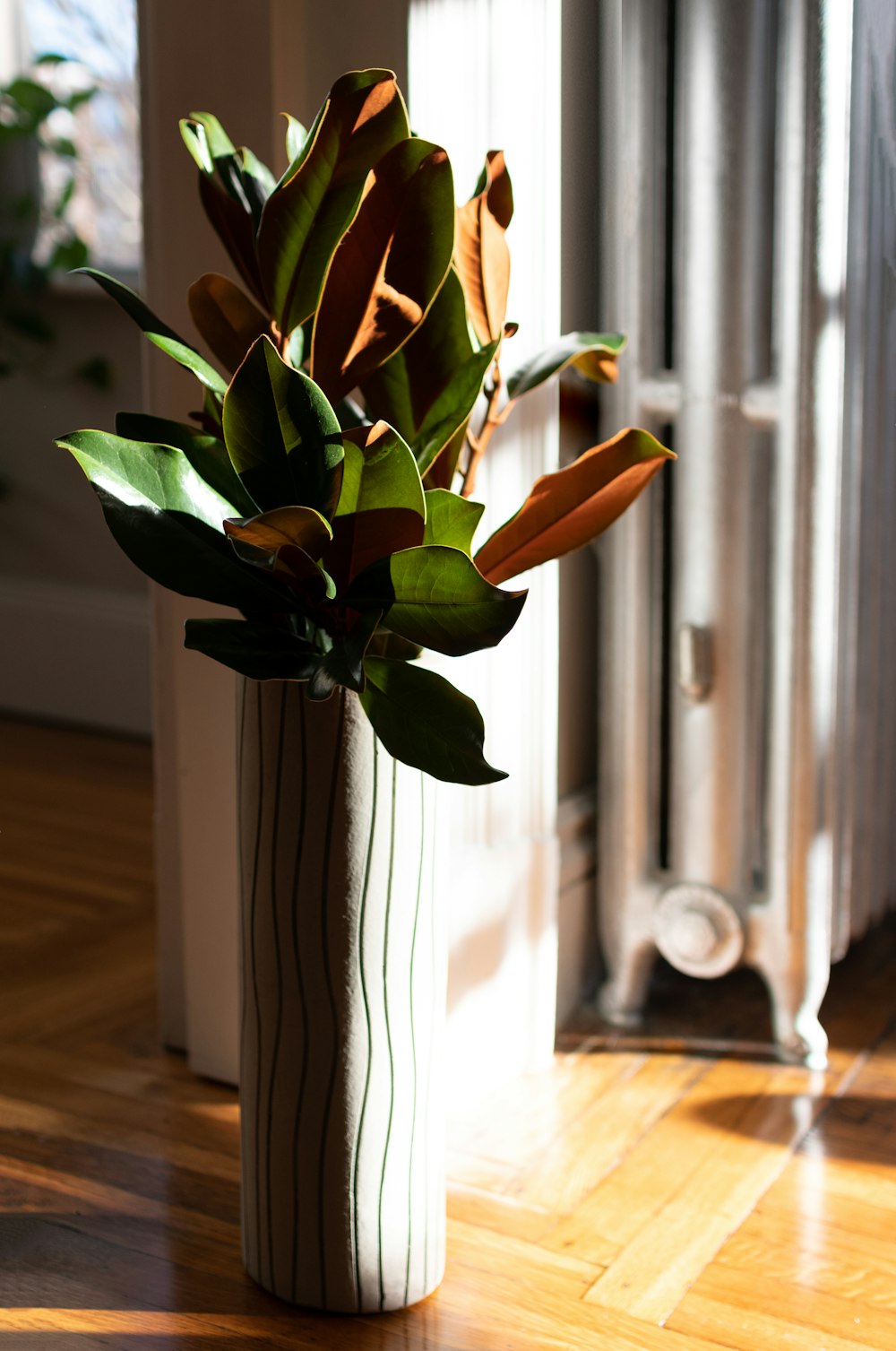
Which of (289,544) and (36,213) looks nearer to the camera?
(289,544)

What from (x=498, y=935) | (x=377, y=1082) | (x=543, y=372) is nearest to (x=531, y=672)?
(x=498, y=935)

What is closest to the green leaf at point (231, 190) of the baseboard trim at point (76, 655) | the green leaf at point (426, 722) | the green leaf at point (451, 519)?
the green leaf at point (451, 519)

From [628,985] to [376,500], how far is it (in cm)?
99

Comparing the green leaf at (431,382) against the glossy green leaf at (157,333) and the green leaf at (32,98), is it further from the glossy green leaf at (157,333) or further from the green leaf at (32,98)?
the green leaf at (32,98)

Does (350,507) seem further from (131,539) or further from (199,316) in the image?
(199,316)

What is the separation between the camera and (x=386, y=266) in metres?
1.21

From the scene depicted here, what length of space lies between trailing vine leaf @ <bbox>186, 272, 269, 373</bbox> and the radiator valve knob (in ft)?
2.87

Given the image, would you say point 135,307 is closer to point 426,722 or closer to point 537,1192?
point 426,722

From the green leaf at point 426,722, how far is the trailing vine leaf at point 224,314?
33 cm

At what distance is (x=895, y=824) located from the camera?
209 centimetres

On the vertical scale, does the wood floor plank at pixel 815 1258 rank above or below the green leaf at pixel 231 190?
below

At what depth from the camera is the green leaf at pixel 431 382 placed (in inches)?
50.3

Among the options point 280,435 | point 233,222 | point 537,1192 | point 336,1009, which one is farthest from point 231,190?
point 537,1192

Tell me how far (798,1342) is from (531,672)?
76cm
